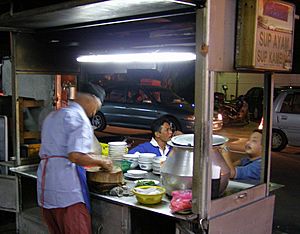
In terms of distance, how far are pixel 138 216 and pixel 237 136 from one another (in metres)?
11.6

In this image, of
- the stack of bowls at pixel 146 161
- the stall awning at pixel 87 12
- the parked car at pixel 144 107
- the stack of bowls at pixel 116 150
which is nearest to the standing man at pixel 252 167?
the stack of bowls at pixel 146 161

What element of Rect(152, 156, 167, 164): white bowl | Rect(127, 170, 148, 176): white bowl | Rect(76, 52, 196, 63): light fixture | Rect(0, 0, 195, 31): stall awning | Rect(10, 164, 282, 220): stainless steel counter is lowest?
Rect(10, 164, 282, 220): stainless steel counter

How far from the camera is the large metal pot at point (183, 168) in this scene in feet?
9.93

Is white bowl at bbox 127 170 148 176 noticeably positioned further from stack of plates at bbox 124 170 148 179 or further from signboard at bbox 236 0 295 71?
signboard at bbox 236 0 295 71

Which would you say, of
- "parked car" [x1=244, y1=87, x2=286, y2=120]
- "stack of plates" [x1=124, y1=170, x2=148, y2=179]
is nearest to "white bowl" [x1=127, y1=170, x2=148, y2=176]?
"stack of plates" [x1=124, y1=170, x2=148, y2=179]

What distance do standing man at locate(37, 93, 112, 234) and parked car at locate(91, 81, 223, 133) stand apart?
9.22 meters

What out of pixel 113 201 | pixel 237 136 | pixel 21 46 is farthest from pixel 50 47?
pixel 237 136

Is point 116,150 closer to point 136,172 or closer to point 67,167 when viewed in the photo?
point 136,172

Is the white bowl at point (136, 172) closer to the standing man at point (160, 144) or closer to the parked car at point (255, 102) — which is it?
the standing man at point (160, 144)

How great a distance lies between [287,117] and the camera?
10969 mm

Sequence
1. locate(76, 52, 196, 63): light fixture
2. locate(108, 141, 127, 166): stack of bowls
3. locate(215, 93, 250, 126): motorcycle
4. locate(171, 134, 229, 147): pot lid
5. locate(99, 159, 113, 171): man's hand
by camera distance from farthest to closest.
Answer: locate(215, 93, 250, 126): motorcycle < locate(108, 141, 127, 166): stack of bowls < locate(76, 52, 196, 63): light fixture < locate(99, 159, 113, 171): man's hand < locate(171, 134, 229, 147): pot lid

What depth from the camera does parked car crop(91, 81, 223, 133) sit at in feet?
41.7

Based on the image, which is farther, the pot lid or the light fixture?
the light fixture

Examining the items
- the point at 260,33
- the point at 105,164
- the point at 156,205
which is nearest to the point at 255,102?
the point at 105,164
